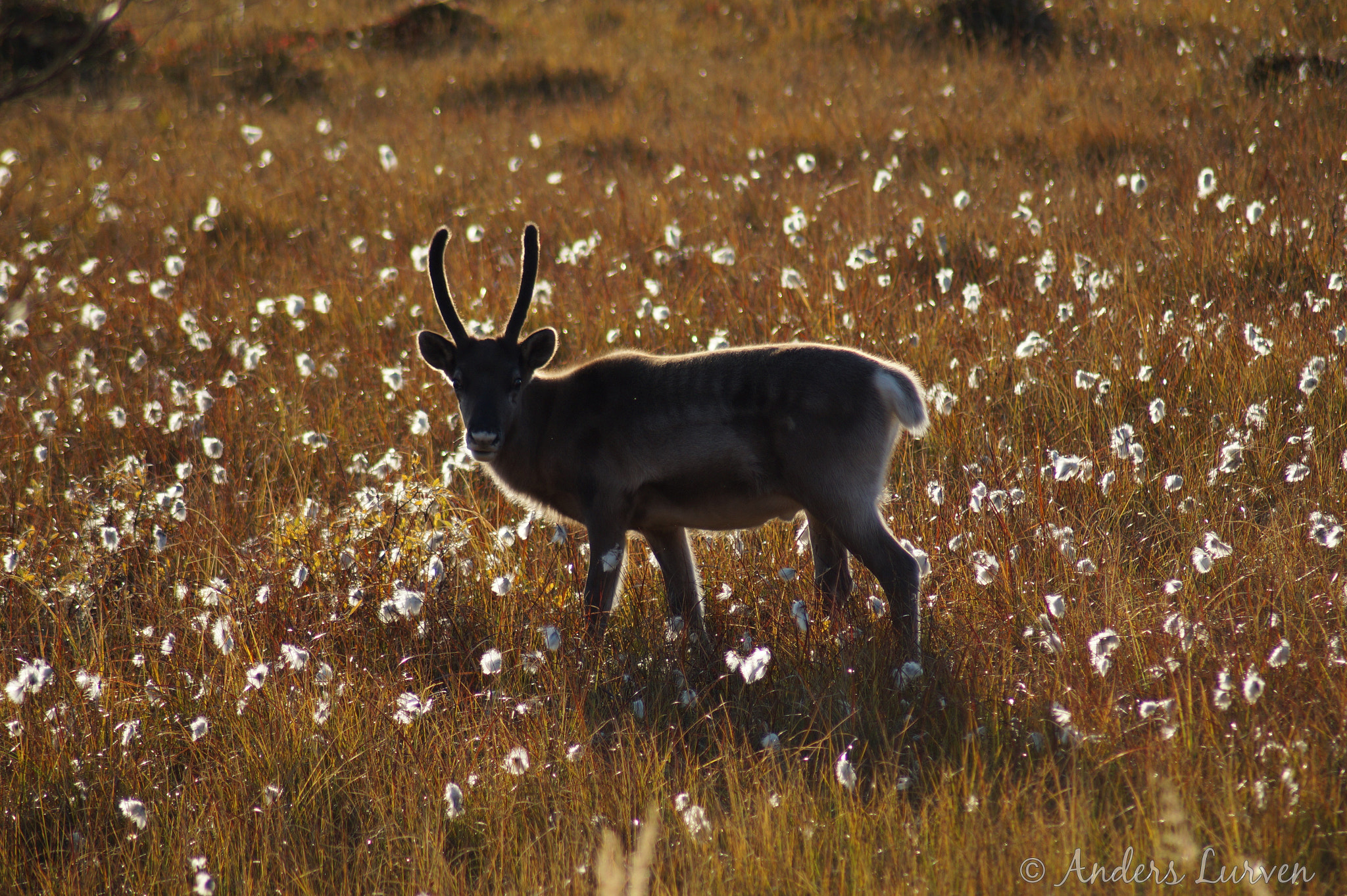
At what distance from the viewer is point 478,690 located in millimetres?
4426

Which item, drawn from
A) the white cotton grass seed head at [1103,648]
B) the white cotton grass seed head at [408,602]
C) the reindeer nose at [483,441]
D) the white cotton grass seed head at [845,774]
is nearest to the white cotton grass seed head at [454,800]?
the white cotton grass seed head at [408,602]

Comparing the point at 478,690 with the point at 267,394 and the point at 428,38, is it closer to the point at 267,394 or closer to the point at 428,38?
the point at 267,394

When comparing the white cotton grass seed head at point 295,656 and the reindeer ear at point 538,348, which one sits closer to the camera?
the white cotton grass seed head at point 295,656

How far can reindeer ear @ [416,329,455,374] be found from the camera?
5055mm

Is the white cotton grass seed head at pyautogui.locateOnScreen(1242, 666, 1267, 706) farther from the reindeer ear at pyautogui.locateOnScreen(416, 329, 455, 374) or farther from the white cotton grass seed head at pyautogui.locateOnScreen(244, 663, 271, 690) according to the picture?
the reindeer ear at pyautogui.locateOnScreen(416, 329, 455, 374)

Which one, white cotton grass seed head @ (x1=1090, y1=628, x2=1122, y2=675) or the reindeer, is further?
the reindeer

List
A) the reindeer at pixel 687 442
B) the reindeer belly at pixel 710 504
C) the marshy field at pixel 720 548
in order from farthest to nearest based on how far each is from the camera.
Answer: the reindeer belly at pixel 710 504 → the reindeer at pixel 687 442 → the marshy field at pixel 720 548

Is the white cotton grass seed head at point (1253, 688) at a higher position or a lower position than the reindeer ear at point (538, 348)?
lower

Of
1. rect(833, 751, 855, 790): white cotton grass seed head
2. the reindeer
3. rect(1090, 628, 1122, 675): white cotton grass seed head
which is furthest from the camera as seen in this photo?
the reindeer

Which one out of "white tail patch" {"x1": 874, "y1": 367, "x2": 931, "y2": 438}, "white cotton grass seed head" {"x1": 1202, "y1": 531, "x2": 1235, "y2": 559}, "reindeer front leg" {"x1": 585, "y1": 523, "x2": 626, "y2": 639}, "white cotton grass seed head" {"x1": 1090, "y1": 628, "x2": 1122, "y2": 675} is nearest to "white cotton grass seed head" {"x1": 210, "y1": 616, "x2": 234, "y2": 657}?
"reindeer front leg" {"x1": 585, "y1": 523, "x2": 626, "y2": 639}

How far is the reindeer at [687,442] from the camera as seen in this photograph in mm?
4391

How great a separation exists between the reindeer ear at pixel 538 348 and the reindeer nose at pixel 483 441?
0.57 m

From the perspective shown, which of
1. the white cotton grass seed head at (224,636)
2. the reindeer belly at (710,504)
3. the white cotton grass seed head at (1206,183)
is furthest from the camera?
the white cotton grass seed head at (1206,183)

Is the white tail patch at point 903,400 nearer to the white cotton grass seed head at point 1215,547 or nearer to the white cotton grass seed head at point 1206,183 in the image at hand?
the white cotton grass seed head at point 1215,547
